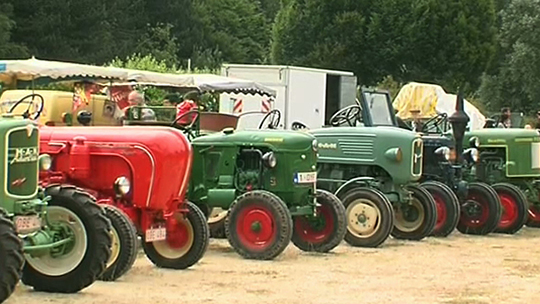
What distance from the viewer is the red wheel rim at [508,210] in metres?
14.9

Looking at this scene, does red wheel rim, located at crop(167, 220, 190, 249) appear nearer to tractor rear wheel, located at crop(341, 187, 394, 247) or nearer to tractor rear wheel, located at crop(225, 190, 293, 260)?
tractor rear wheel, located at crop(225, 190, 293, 260)

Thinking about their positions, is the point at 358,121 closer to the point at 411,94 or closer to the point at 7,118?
the point at 7,118

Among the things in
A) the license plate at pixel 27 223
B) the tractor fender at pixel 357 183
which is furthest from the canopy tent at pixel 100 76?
the license plate at pixel 27 223

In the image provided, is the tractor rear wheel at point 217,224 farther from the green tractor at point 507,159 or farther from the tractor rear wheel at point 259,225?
the green tractor at point 507,159

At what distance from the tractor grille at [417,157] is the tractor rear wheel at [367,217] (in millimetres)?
688

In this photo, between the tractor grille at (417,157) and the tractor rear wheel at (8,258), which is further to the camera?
the tractor grille at (417,157)

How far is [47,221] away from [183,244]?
2.21 meters

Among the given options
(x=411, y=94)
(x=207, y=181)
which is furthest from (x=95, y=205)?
(x=411, y=94)

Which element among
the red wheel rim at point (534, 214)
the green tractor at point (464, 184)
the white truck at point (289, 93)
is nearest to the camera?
the green tractor at point (464, 184)

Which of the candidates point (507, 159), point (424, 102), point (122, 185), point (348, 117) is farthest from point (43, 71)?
point (424, 102)

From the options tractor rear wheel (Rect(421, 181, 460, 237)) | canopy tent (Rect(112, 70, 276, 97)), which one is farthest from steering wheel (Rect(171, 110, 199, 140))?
canopy tent (Rect(112, 70, 276, 97))

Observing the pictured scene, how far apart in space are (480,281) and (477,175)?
5677 mm

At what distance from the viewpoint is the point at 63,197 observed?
8.18 m

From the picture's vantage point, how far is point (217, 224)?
41.1 ft
